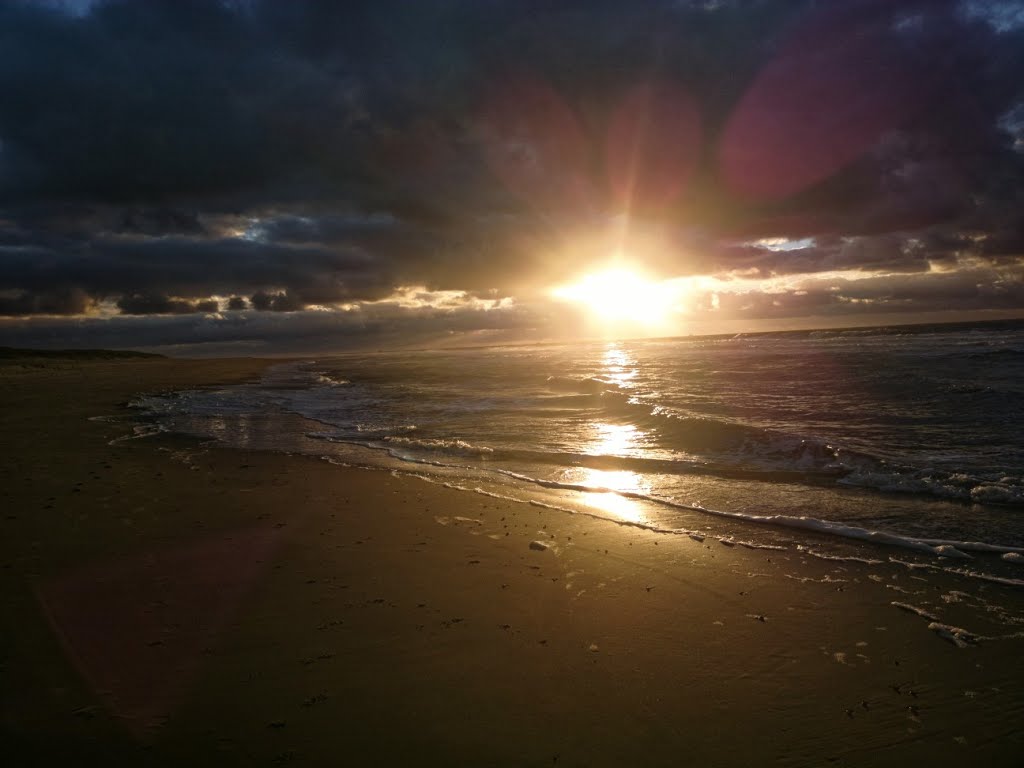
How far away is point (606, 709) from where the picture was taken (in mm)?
4477

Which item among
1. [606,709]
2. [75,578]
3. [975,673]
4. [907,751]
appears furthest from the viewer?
[75,578]

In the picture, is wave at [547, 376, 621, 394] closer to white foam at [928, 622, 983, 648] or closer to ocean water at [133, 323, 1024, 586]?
ocean water at [133, 323, 1024, 586]

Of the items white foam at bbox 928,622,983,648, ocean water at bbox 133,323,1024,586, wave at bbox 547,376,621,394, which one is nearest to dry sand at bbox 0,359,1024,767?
white foam at bbox 928,622,983,648

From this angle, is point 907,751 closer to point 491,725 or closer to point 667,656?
point 667,656

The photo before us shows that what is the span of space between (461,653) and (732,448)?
1221 centimetres

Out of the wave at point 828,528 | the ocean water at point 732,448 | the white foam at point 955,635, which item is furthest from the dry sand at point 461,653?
the ocean water at point 732,448

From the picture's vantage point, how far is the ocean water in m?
9.25

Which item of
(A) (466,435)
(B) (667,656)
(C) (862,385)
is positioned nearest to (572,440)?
(A) (466,435)

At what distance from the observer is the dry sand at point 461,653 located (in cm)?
409

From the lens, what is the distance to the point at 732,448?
1576 centimetres

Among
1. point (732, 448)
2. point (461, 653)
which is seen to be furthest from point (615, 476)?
point (461, 653)

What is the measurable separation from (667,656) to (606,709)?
1.01 meters

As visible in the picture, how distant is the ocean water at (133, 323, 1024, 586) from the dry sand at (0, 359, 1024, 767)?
170 cm

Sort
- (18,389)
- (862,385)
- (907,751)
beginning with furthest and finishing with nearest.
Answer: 1. (18,389)
2. (862,385)
3. (907,751)
